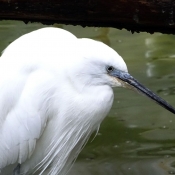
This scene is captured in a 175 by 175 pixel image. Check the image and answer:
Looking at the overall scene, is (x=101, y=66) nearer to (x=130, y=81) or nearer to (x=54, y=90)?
(x=130, y=81)

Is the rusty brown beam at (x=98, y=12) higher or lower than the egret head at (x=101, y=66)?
higher

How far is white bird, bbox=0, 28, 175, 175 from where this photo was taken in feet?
8.30

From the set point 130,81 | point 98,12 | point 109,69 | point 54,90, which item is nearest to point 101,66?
point 109,69

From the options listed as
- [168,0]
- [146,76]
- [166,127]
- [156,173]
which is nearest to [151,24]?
[168,0]

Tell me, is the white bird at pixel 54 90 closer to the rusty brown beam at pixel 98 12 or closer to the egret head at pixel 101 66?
the egret head at pixel 101 66

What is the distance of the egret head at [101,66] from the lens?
248 centimetres

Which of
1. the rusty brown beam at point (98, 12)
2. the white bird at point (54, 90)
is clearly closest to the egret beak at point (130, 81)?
the white bird at point (54, 90)

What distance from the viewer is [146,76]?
4.62m

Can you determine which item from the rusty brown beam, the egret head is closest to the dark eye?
the egret head

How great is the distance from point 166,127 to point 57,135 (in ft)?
4.35

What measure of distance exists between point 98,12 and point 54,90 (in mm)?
481

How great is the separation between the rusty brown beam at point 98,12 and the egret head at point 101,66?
34 centimetres

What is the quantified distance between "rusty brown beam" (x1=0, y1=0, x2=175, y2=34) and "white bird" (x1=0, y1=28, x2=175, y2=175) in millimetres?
165

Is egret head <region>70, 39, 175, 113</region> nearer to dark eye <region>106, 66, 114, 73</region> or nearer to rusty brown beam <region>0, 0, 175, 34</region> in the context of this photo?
dark eye <region>106, 66, 114, 73</region>
